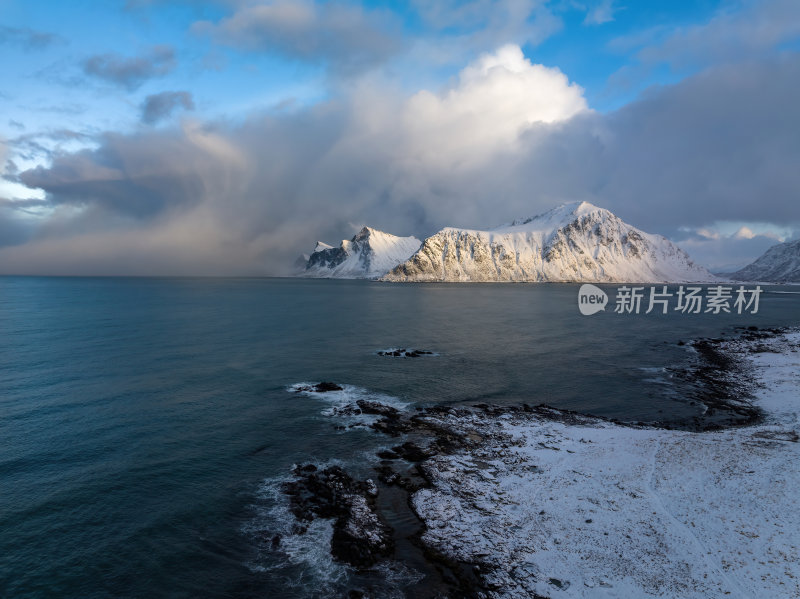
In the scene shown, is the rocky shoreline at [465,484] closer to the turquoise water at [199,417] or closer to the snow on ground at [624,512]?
the snow on ground at [624,512]

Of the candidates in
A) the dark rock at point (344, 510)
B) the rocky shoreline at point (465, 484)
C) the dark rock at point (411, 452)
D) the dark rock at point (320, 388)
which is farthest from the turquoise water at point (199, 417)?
the rocky shoreline at point (465, 484)

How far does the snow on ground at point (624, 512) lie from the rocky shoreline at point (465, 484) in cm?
9

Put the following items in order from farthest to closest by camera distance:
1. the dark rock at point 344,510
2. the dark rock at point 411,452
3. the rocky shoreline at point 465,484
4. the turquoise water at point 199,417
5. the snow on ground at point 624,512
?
the dark rock at point 411,452
the dark rock at point 344,510
the turquoise water at point 199,417
the rocky shoreline at point 465,484
the snow on ground at point 624,512

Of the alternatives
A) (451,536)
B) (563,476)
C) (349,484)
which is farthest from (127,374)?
(563,476)

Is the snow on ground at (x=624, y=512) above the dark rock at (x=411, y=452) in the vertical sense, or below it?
above

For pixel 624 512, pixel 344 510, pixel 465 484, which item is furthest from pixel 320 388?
pixel 624 512

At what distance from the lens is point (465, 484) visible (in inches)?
821

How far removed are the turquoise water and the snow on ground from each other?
5.91 meters

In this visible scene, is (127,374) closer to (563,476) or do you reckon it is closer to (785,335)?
(563,476)

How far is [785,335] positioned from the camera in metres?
69.1

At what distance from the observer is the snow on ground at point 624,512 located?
14.3 meters

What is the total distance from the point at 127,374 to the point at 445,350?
37.9 metres

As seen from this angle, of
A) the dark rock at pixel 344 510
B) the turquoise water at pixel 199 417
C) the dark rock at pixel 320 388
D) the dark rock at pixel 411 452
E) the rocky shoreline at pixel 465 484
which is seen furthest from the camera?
the dark rock at pixel 320 388

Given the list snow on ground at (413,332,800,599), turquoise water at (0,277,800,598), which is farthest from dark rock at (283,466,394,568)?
snow on ground at (413,332,800,599)
